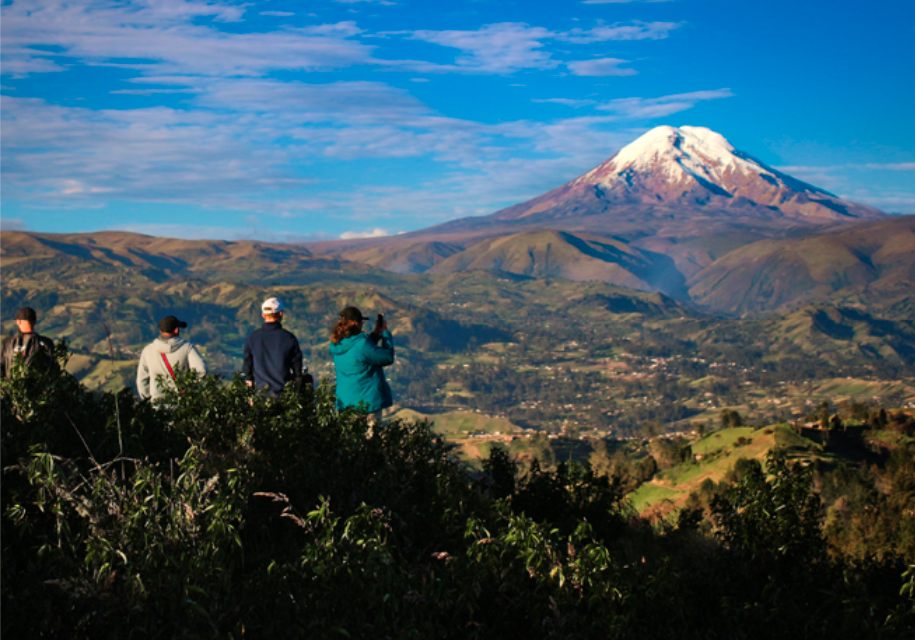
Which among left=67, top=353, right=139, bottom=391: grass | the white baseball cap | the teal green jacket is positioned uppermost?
the white baseball cap

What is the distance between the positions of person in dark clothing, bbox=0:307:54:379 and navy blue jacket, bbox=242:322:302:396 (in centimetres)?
252

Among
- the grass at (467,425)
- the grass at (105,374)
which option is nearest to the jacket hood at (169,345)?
the grass at (467,425)

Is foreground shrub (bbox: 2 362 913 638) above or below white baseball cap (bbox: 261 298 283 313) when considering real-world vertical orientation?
below

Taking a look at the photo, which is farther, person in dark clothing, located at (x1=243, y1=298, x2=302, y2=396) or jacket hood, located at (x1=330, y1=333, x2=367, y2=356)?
jacket hood, located at (x1=330, y1=333, x2=367, y2=356)

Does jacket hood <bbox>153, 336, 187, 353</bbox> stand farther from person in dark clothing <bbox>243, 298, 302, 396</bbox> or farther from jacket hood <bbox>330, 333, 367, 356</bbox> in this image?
jacket hood <bbox>330, 333, 367, 356</bbox>

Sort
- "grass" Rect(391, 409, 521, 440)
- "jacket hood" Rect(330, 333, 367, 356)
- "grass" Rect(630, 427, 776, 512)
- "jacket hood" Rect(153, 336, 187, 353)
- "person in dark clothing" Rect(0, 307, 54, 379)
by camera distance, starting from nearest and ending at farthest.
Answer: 1. "person in dark clothing" Rect(0, 307, 54, 379)
2. "jacket hood" Rect(153, 336, 187, 353)
3. "jacket hood" Rect(330, 333, 367, 356)
4. "grass" Rect(630, 427, 776, 512)
5. "grass" Rect(391, 409, 521, 440)

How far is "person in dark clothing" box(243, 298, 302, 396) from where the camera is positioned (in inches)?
380

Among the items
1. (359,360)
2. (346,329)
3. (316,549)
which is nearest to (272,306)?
(346,329)

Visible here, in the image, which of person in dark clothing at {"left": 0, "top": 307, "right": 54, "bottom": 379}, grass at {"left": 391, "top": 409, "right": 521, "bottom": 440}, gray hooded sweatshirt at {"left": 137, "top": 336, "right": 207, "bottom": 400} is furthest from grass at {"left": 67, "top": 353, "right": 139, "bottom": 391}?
gray hooded sweatshirt at {"left": 137, "top": 336, "right": 207, "bottom": 400}

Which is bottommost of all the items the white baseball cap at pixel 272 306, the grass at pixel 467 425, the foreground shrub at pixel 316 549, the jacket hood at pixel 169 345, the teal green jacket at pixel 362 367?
the grass at pixel 467 425

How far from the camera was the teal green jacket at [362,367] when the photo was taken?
32.0ft

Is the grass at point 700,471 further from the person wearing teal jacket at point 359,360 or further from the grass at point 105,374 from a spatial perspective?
the grass at point 105,374

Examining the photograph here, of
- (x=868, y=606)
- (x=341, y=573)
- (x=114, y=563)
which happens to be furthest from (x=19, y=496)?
(x=868, y=606)

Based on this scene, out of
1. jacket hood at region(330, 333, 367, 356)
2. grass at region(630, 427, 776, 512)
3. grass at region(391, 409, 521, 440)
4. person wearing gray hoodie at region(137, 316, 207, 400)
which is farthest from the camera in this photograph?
grass at region(391, 409, 521, 440)
